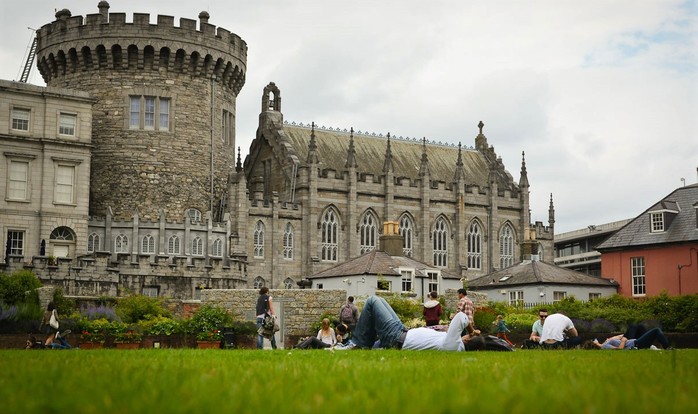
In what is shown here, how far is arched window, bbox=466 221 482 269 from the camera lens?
242 feet

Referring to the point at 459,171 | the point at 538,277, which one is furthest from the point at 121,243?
the point at 459,171

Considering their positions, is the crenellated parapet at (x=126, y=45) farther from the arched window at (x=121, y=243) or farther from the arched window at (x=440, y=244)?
the arched window at (x=440, y=244)

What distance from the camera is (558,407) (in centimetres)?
712

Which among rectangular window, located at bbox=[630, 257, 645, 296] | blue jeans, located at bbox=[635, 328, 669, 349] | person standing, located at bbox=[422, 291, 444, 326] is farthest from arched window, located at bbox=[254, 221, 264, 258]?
blue jeans, located at bbox=[635, 328, 669, 349]

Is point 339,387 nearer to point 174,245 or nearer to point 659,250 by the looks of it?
point 659,250

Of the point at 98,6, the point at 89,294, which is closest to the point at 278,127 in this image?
the point at 98,6

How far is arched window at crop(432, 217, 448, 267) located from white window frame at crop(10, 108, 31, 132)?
30830 millimetres

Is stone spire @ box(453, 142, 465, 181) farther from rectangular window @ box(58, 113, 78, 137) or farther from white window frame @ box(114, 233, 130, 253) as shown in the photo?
rectangular window @ box(58, 113, 78, 137)

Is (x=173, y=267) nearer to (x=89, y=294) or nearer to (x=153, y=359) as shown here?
(x=89, y=294)

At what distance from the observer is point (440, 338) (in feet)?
60.0

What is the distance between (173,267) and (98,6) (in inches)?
719

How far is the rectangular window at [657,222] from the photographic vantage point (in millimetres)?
53397

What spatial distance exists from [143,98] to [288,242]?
517 inches

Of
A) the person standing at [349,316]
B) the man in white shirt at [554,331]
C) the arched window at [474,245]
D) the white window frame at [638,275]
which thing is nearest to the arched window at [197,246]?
the arched window at [474,245]
